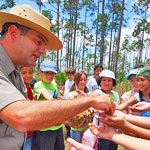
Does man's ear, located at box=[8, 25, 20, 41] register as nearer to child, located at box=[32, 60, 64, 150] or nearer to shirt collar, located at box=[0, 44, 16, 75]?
shirt collar, located at box=[0, 44, 16, 75]

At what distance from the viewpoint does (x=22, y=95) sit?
40.4 inches

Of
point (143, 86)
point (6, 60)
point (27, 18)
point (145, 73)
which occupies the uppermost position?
point (27, 18)

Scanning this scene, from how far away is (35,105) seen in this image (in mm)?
946

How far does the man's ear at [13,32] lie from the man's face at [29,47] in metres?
0.04

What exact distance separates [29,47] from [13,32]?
20 centimetres

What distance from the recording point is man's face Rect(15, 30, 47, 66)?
Result: 1321mm

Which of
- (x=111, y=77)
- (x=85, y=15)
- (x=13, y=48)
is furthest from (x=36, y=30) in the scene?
(x=85, y=15)

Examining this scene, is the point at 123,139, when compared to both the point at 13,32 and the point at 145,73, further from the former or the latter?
the point at 13,32

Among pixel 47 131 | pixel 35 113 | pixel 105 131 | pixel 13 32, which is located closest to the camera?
pixel 35 113

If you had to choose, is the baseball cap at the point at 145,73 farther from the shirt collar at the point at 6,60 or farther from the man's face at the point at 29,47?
the shirt collar at the point at 6,60

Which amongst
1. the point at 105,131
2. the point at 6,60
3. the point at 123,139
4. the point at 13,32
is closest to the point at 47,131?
the point at 105,131

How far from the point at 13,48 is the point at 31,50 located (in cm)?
16

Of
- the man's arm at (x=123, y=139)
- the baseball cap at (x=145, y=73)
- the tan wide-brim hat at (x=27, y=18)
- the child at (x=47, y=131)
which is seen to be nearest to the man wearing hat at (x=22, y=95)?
the tan wide-brim hat at (x=27, y=18)

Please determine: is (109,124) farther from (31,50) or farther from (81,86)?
(81,86)
